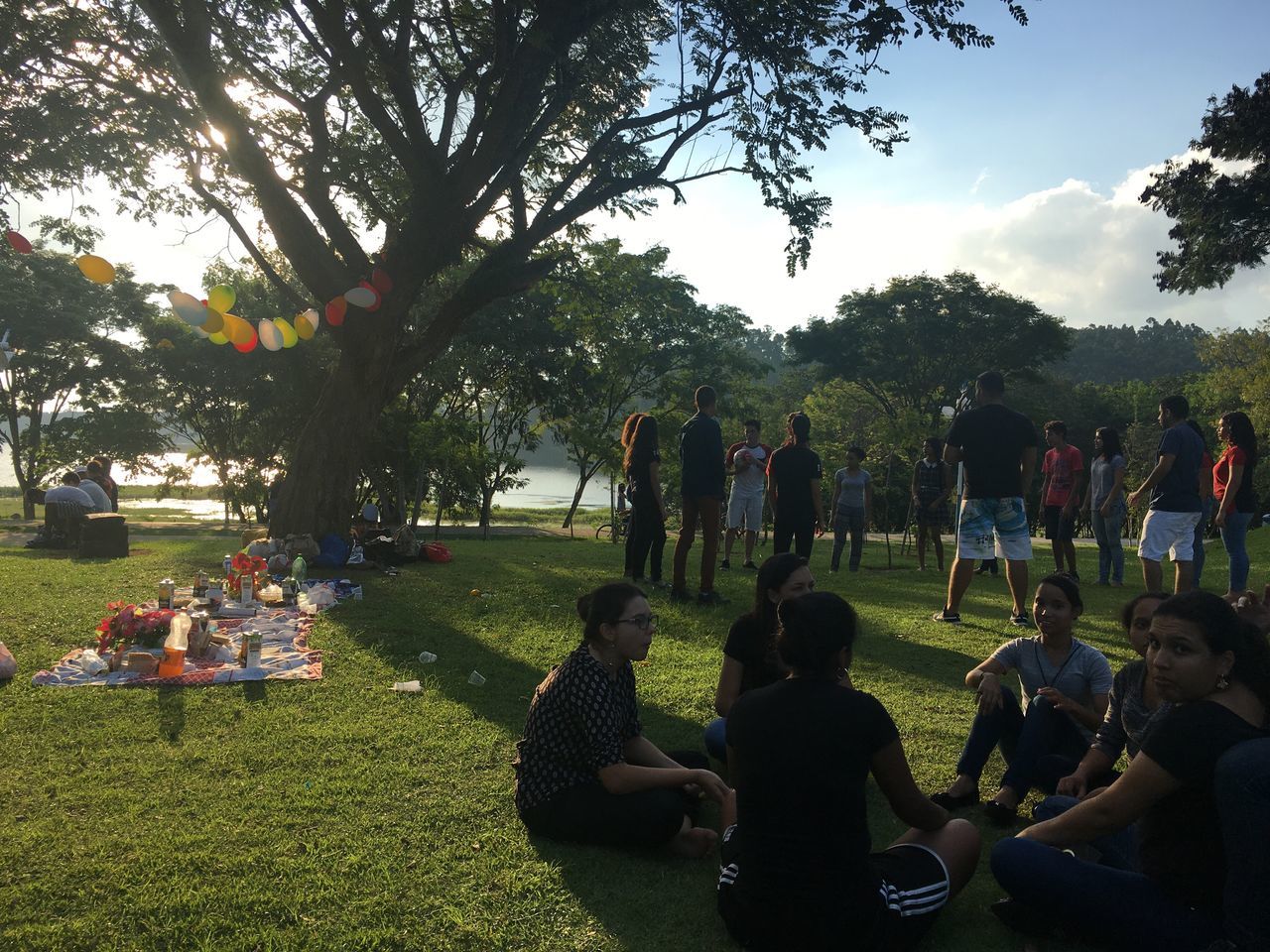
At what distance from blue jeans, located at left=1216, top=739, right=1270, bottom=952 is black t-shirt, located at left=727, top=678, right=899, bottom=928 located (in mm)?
848

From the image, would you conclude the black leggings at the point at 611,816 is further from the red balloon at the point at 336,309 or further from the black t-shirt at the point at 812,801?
the red balloon at the point at 336,309

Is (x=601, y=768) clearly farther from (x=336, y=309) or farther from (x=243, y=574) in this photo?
(x=336, y=309)

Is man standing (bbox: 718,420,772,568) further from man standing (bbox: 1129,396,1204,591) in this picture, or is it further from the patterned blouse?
the patterned blouse

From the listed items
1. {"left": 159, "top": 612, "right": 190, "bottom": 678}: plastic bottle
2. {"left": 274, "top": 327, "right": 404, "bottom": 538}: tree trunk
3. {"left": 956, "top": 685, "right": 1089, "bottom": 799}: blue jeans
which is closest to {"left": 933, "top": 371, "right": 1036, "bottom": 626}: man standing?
{"left": 956, "top": 685, "right": 1089, "bottom": 799}: blue jeans

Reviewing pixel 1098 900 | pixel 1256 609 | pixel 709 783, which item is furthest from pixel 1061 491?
pixel 1098 900

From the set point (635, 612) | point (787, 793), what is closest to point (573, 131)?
point (635, 612)

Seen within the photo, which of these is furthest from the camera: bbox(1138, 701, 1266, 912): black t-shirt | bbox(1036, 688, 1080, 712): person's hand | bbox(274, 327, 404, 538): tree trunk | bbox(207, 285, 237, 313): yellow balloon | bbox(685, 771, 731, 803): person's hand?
bbox(274, 327, 404, 538): tree trunk

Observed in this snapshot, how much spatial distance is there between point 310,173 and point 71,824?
436 inches

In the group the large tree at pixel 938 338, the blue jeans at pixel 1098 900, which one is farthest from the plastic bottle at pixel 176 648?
the large tree at pixel 938 338

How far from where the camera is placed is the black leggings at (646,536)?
951 cm

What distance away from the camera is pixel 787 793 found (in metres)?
2.65

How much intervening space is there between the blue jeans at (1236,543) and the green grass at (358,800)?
157 centimetres

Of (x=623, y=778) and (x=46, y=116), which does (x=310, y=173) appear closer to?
(x=46, y=116)

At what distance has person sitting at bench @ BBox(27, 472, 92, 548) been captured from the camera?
1338cm
